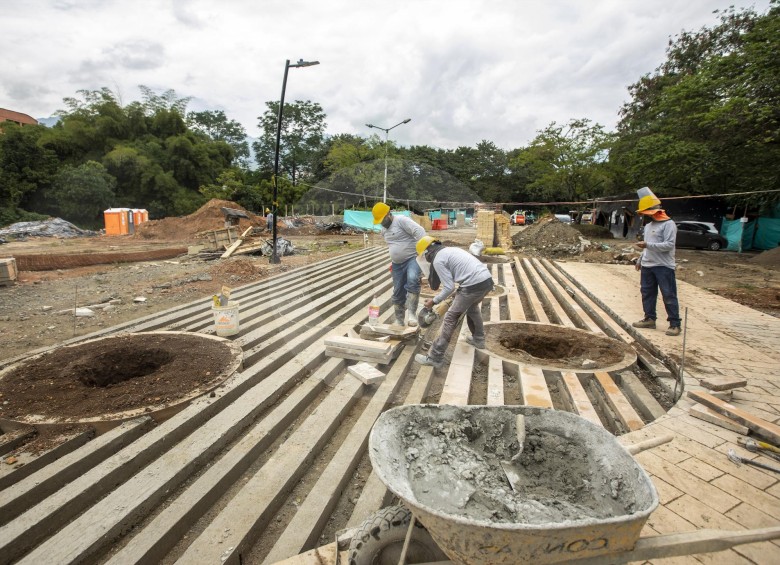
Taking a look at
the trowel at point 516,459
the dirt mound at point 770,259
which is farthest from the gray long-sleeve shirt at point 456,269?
the dirt mound at point 770,259

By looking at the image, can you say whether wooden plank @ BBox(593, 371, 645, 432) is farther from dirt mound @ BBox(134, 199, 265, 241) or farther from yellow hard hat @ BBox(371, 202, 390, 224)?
dirt mound @ BBox(134, 199, 265, 241)

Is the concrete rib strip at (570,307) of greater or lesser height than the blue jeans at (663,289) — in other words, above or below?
below

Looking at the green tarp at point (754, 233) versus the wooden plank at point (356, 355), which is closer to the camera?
the wooden plank at point (356, 355)

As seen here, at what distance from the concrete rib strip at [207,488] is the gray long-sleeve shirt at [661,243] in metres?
4.55

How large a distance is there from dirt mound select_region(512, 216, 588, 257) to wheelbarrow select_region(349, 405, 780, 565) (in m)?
14.1

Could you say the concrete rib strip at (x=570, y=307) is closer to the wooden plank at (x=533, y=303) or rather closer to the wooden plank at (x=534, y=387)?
the wooden plank at (x=533, y=303)

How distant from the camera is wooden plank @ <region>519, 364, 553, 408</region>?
3293 millimetres

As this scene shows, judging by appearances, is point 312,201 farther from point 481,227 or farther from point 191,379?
point 191,379

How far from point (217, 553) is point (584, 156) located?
29.3 m

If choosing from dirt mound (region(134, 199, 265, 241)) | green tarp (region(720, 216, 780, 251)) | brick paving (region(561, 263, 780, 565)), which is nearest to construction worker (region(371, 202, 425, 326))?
brick paving (region(561, 263, 780, 565))

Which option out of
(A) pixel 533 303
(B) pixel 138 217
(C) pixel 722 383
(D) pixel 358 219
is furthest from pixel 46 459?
(B) pixel 138 217

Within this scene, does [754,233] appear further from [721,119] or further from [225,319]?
Result: [225,319]

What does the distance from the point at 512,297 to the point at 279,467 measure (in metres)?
5.73

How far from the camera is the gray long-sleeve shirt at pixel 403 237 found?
195 inches
